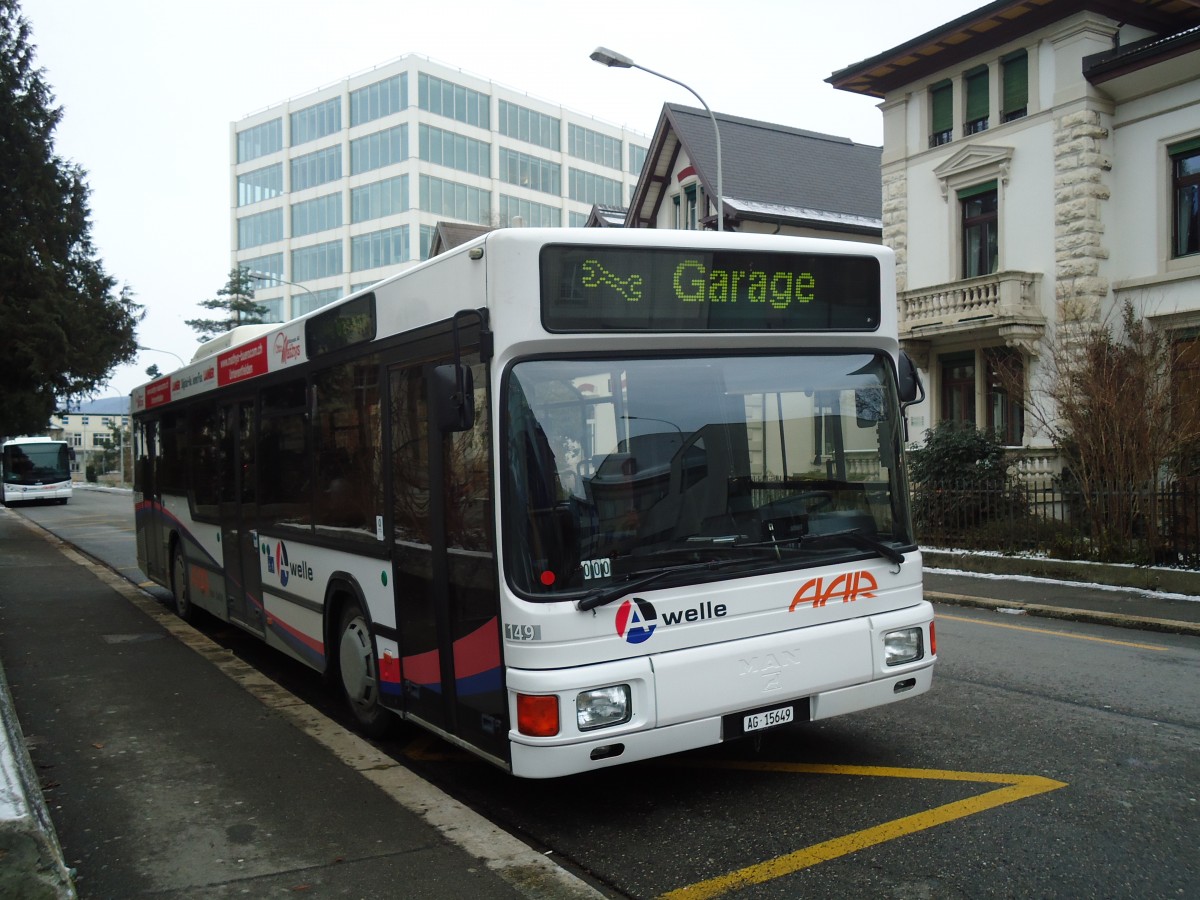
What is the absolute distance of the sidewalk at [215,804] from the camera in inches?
171

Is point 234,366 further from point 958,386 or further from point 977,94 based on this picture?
point 977,94

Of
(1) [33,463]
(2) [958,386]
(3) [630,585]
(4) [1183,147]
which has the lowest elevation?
(3) [630,585]

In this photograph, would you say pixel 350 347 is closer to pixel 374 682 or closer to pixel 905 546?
pixel 374 682

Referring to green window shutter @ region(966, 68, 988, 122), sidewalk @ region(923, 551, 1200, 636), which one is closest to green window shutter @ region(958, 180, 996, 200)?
green window shutter @ region(966, 68, 988, 122)

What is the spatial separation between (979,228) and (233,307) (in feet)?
190

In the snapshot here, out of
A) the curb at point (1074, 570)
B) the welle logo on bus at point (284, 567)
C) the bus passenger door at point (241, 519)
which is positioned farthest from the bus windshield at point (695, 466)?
the curb at point (1074, 570)

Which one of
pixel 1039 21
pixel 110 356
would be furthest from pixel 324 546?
pixel 110 356

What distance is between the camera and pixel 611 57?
20172 mm

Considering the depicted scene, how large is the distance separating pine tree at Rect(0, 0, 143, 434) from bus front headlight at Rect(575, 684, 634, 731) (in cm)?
2770

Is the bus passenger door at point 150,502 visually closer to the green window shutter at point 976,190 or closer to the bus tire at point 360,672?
the bus tire at point 360,672

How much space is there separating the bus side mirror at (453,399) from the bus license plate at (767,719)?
1.86 m

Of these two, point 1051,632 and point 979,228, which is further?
point 979,228

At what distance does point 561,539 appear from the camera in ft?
15.4

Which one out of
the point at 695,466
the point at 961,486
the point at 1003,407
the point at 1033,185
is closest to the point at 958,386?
the point at 1003,407
